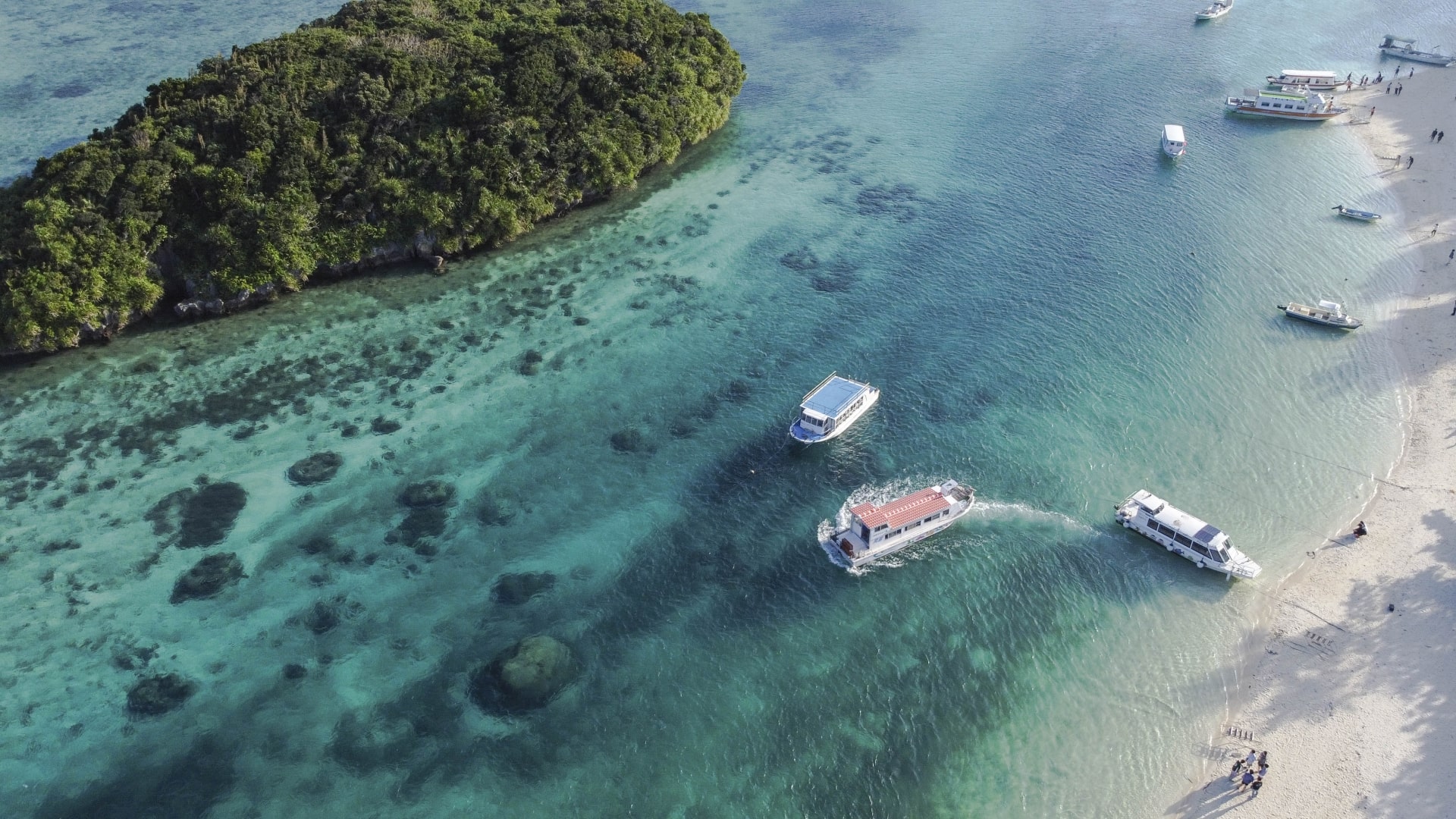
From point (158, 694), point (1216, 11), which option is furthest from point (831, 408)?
point (1216, 11)

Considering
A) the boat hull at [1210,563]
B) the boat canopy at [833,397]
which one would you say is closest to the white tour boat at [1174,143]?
the boat canopy at [833,397]

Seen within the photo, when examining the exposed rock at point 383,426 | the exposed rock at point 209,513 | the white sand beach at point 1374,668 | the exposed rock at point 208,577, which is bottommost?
the white sand beach at point 1374,668

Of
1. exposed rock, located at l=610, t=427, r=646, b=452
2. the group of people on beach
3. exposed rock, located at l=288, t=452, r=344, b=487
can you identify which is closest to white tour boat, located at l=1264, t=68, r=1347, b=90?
the group of people on beach

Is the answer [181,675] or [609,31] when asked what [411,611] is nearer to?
[181,675]

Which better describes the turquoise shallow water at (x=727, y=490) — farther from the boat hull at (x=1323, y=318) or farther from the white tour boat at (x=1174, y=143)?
the white tour boat at (x=1174, y=143)

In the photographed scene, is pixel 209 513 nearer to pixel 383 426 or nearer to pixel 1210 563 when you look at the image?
pixel 383 426
